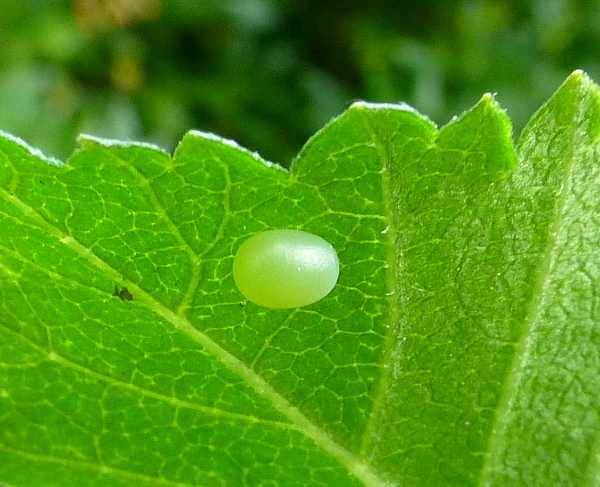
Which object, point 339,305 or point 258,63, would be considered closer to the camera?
point 339,305

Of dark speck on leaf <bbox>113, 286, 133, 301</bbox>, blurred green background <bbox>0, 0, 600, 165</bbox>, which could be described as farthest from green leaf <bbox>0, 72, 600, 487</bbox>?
blurred green background <bbox>0, 0, 600, 165</bbox>

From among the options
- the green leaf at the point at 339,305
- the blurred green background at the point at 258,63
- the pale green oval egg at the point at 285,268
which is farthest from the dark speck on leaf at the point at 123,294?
the blurred green background at the point at 258,63

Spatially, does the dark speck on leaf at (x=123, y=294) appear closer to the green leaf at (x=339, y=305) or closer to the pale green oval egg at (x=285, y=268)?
the green leaf at (x=339, y=305)

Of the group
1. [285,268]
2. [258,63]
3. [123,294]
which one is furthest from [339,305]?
[258,63]

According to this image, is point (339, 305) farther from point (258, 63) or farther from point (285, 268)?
point (258, 63)

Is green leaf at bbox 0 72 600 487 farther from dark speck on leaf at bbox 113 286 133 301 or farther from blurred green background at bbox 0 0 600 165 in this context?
blurred green background at bbox 0 0 600 165

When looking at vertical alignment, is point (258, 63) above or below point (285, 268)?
above
